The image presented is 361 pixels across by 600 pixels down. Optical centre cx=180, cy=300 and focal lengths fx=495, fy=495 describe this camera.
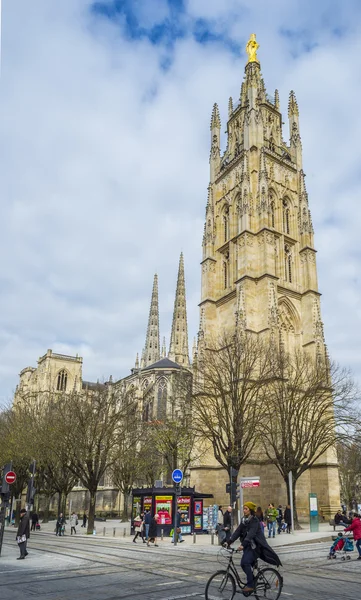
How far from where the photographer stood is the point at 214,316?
139 feet

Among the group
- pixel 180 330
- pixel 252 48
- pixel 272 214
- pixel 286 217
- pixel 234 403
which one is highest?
pixel 252 48

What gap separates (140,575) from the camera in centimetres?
1088

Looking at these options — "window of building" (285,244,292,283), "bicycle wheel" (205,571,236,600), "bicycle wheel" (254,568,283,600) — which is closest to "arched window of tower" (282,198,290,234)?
"window of building" (285,244,292,283)

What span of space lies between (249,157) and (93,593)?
127ft

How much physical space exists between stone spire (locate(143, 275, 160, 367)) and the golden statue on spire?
220 feet

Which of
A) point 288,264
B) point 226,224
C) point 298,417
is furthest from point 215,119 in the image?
point 298,417

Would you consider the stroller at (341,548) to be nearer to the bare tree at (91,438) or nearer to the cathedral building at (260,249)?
the bare tree at (91,438)

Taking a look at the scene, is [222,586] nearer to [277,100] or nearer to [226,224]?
[226,224]

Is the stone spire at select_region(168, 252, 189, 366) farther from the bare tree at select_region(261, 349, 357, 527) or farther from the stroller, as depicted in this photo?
the stroller

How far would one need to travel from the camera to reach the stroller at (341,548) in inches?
564

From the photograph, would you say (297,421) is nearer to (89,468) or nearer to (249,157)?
(89,468)

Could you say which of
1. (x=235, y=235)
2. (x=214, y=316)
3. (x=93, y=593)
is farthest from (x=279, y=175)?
(x=93, y=593)

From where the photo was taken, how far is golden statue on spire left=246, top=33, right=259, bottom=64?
162 feet

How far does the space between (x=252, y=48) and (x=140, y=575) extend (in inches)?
1992
